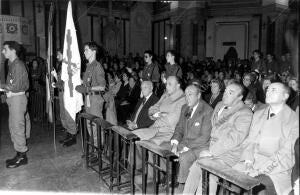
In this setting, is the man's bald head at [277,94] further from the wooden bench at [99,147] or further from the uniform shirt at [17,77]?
the uniform shirt at [17,77]

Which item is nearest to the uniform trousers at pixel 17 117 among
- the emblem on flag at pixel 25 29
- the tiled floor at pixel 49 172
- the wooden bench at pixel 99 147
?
the tiled floor at pixel 49 172

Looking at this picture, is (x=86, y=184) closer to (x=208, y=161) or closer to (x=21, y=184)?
(x=21, y=184)

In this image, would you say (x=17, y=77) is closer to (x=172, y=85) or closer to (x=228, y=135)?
A: (x=172, y=85)

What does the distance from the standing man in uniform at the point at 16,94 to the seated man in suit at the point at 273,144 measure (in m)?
3.17

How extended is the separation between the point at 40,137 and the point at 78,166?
1.98 meters

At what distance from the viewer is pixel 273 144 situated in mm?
3100

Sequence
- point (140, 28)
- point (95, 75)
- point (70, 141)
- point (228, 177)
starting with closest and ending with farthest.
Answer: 1. point (228, 177)
2. point (95, 75)
3. point (70, 141)
4. point (140, 28)

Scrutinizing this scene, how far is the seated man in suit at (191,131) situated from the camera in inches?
147

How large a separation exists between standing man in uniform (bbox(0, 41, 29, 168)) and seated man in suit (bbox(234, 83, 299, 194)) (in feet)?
10.4

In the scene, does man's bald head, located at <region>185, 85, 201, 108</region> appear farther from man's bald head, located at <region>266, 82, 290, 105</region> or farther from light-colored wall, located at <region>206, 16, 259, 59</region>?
light-colored wall, located at <region>206, 16, 259, 59</region>

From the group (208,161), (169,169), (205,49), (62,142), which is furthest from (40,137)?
(205,49)

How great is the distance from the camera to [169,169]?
2.90m

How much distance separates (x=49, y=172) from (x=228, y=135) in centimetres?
256

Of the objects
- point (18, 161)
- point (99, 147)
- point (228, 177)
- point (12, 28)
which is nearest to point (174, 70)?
point (99, 147)
